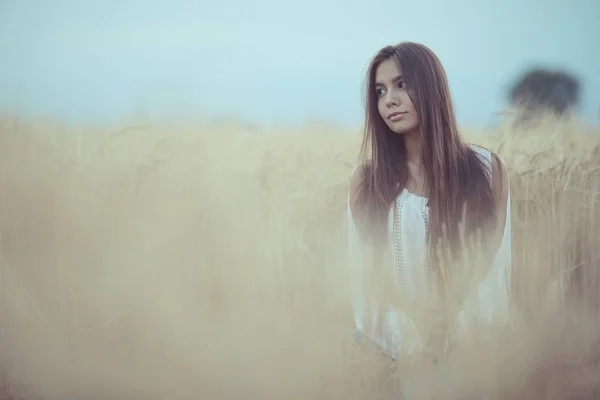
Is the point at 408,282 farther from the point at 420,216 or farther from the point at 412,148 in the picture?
the point at 412,148

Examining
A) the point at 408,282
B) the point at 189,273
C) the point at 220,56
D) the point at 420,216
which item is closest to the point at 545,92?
the point at 420,216

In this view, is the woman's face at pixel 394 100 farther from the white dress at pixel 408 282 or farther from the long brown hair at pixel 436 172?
the white dress at pixel 408 282

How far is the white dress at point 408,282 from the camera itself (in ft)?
6.08

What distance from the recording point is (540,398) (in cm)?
192

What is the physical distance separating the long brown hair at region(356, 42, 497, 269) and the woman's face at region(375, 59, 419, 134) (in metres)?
0.02

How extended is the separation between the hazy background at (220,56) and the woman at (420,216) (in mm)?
72

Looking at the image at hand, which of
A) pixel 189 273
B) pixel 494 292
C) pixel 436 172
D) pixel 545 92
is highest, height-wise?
pixel 545 92

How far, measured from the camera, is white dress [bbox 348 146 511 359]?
1.85m

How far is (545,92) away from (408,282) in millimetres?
705

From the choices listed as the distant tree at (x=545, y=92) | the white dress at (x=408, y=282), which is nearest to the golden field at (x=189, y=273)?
the white dress at (x=408, y=282)

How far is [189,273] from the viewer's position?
184cm

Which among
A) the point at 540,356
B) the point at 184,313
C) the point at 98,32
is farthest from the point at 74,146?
the point at 540,356

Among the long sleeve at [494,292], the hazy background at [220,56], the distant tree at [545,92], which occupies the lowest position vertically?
the long sleeve at [494,292]

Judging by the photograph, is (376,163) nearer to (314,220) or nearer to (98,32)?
(314,220)
